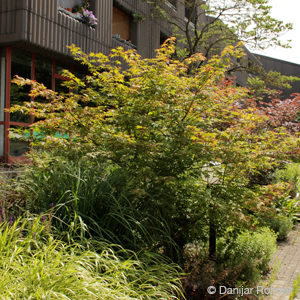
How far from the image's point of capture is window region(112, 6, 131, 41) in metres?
15.4

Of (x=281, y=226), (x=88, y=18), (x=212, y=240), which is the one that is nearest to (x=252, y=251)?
(x=212, y=240)

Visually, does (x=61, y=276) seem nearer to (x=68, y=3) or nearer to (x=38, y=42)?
(x=38, y=42)

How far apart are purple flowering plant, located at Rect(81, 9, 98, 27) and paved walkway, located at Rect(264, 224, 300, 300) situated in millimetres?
9909

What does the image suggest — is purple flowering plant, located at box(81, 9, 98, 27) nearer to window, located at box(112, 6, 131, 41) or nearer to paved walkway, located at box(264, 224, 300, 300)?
window, located at box(112, 6, 131, 41)

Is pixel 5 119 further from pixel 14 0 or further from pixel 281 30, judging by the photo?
pixel 281 30

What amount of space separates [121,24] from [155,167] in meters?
12.9

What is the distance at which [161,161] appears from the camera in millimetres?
4254

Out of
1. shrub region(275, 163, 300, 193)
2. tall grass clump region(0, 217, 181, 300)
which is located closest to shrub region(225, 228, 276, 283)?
tall grass clump region(0, 217, 181, 300)

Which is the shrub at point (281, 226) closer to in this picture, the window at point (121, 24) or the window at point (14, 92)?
the window at point (14, 92)

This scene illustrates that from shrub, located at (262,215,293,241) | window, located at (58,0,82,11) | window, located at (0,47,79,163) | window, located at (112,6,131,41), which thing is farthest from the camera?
window, located at (112,6,131,41)

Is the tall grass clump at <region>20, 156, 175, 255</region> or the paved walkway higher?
the tall grass clump at <region>20, 156, 175, 255</region>

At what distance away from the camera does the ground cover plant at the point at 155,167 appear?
3.89m

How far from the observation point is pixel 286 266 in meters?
4.92

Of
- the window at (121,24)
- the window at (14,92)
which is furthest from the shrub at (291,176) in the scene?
the window at (121,24)
